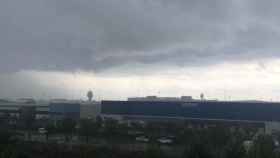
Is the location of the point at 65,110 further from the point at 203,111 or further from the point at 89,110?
the point at 203,111

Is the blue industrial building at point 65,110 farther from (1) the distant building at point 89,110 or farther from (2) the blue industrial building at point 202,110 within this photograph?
(2) the blue industrial building at point 202,110

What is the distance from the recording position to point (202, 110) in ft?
142

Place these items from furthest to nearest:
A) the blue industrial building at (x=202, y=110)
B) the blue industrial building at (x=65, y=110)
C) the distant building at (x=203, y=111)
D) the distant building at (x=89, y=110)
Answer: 1. the distant building at (x=89, y=110)
2. the blue industrial building at (x=65, y=110)
3. the blue industrial building at (x=202, y=110)
4. the distant building at (x=203, y=111)

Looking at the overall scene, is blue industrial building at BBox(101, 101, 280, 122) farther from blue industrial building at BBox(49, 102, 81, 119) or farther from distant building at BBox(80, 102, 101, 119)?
blue industrial building at BBox(49, 102, 81, 119)

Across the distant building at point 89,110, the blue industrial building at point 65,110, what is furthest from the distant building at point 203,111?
the blue industrial building at point 65,110

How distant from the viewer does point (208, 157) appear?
12391mm

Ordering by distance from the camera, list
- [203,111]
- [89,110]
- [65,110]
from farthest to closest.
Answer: [89,110] < [65,110] < [203,111]

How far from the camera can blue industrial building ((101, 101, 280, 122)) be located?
40750 millimetres

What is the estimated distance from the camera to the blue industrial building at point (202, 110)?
4075cm

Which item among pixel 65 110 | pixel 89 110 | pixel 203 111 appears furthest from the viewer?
pixel 89 110

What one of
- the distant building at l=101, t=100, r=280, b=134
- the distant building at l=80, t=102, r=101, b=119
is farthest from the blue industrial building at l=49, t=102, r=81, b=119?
the distant building at l=101, t=100, r=280, b=134

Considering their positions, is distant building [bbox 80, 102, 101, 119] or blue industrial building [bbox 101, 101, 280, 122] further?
distant building [bbox 80, 102, 101, 119]

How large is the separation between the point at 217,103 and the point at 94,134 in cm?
1754

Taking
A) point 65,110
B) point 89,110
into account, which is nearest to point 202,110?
point 89,110
